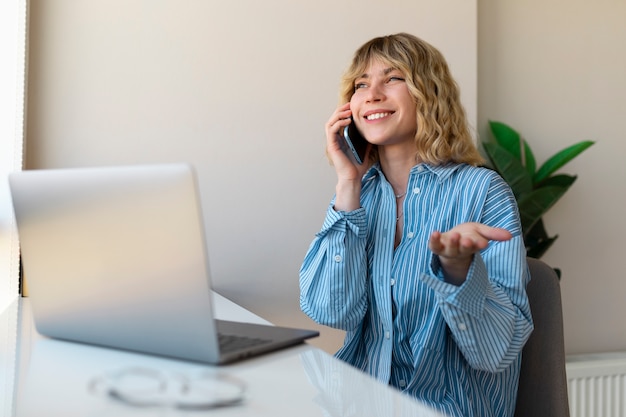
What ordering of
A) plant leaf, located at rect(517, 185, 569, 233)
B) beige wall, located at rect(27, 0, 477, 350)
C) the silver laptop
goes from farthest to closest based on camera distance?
plant leaf, located at rect(517, 185, 569, 233) → beige wall, located at rect(27, 0, 477, 350) → the silver laptop

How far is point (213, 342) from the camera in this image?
0.89m

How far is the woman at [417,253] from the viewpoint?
1327mm

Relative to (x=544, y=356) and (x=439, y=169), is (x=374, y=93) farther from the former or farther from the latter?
(x=544, y=356)

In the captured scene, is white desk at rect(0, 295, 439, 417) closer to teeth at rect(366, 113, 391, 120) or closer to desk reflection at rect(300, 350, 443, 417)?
→ desk reflection at rect(300, 350, 443, 417)

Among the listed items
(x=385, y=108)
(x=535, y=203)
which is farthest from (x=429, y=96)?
(x=535, y=203)

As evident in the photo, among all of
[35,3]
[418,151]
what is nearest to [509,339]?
[418,151]

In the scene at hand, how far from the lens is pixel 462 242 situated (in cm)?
114

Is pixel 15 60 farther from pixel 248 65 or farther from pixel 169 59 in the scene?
pixel 248 65

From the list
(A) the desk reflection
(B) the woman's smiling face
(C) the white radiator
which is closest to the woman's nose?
(B) the woman's smiling face

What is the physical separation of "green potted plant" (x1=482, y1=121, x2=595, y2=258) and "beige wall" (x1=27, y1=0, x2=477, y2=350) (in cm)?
52

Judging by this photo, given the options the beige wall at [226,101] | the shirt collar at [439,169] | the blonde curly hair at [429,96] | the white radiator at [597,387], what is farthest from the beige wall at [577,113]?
the shirt collar at [439,169]

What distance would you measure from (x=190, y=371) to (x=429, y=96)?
3.41 feet

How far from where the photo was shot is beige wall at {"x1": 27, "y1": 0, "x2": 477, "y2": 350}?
2184 millimetres

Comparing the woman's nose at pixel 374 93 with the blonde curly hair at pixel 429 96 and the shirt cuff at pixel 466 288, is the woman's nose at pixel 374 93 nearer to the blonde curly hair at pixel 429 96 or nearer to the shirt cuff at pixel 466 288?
the blonde curly hair at pixel 429 96
